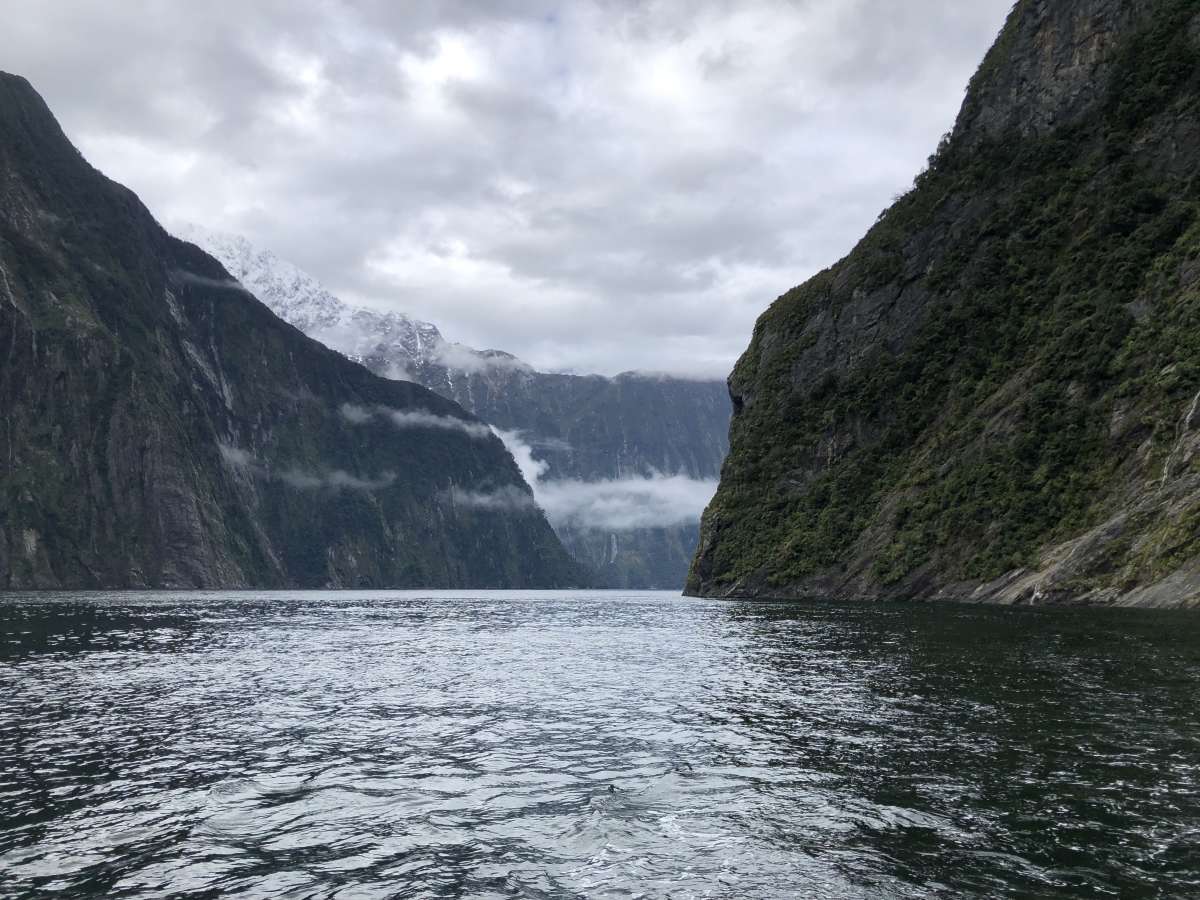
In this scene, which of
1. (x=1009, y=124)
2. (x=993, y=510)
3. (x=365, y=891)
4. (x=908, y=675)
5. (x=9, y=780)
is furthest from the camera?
(x=1009, y=124)

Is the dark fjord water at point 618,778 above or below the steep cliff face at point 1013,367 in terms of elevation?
below

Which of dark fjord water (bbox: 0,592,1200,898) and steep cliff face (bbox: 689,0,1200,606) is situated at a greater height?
steep cliff face (bbox: 689,0,1200,606)

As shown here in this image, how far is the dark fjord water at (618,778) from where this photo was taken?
42.9 ft

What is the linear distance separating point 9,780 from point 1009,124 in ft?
471

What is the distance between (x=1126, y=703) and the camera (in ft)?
81.3

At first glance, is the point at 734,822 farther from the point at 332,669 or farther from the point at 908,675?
the point at 332,669

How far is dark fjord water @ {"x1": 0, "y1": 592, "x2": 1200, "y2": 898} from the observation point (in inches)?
515

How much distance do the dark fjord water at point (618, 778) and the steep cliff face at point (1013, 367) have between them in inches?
1590

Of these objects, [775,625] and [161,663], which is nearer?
[161,663]

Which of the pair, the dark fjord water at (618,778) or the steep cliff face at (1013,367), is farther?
the steep cliff face at (1013,367)

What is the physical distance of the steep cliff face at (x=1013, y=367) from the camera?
7781 centimetres

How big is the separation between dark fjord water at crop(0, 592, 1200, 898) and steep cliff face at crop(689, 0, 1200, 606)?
133 ft

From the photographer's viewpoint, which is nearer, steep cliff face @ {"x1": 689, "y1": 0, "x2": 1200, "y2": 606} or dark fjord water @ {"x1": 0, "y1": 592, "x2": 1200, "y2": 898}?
dark fjord water @ {"x1": 0, "y1": 592, "x2": 1200, "y2": 898}

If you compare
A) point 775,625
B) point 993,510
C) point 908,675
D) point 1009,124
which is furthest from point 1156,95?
point 908,675
